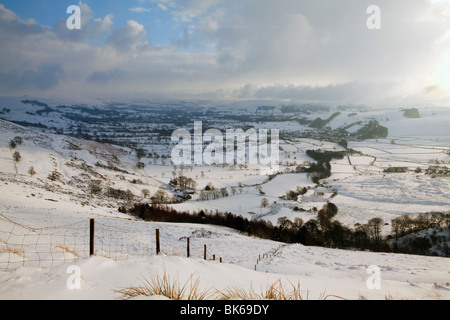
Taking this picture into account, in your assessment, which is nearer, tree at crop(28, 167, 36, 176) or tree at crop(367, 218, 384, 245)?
tree at crop(367, 218, 384, 245)

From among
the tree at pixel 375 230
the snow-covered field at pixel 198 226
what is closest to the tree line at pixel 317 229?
the tree at pixel 375 230

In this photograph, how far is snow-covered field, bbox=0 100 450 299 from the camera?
3.59 meters

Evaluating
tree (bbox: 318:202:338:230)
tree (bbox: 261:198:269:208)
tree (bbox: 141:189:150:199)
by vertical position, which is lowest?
tree (bbox: 261:198:269:208)

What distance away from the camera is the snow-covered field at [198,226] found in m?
3.59

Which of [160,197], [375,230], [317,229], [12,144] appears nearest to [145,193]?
[160,197]

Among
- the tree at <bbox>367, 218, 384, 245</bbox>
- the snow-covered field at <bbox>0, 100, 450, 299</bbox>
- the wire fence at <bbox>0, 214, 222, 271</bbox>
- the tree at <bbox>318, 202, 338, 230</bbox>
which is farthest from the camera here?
the tree at <bbox>318, 202, 338, 230</bbox>

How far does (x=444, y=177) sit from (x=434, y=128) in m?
121

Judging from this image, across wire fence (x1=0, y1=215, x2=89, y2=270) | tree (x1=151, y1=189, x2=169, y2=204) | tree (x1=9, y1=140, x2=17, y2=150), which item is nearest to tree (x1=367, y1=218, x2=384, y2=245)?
wire fence (x1=0, y1=215, x2=89, y2=270)

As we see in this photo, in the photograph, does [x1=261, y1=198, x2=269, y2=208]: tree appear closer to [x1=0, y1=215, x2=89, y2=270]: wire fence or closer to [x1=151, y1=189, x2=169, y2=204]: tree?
[x1=151, y1=189, x2=169, y2=204]: tree

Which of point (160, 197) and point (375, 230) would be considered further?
point (160, 197)

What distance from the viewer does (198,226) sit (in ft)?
90.0

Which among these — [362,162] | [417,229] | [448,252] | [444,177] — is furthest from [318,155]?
[448,252]

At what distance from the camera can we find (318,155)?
311 ft

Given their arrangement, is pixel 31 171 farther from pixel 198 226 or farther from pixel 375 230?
pixel 375 230
